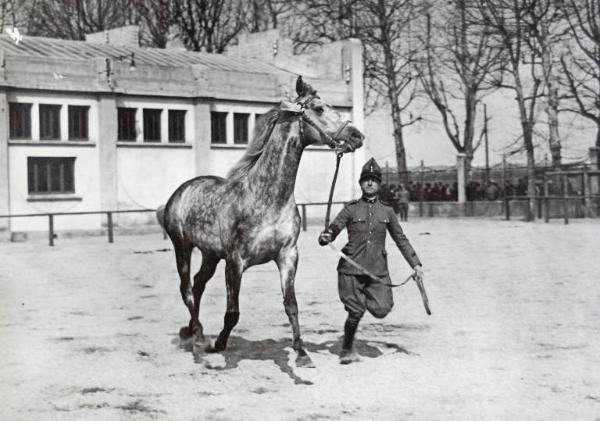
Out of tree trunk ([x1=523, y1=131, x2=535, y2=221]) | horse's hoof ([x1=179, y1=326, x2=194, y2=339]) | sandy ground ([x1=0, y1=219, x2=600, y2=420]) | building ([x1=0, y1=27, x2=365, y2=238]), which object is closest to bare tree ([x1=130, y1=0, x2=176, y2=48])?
building ([x1=0, y1=27, x2=365, y2=238])

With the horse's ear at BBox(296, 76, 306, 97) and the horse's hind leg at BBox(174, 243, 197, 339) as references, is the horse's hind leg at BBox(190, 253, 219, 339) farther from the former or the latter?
the horse's ear at BBox(296, 76, 306, 97)

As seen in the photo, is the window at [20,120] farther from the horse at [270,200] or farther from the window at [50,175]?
the horse at [270,200]

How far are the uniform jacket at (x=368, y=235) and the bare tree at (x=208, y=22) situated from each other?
1838 inches

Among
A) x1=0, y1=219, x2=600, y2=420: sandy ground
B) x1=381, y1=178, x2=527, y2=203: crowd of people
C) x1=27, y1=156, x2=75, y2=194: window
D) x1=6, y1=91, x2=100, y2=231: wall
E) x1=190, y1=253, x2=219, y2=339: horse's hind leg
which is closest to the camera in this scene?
x1=0, y1=219, x2=600, y2=420: sandy ground

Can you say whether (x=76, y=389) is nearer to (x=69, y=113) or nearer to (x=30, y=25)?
(x=69, y=113)

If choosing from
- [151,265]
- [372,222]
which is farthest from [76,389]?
[151,265]

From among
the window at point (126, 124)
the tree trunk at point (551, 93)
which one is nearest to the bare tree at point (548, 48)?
the tree trunk at point (551, 93)

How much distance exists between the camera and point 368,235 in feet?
27.2

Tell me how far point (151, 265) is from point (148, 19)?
38507mm

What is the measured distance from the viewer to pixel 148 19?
54969 millimetres

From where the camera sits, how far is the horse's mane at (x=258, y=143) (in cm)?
852

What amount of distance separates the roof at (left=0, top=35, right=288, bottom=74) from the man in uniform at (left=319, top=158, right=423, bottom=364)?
1063 inches

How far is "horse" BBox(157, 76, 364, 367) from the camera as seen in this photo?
809 cm

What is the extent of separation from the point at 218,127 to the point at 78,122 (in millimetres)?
6562
